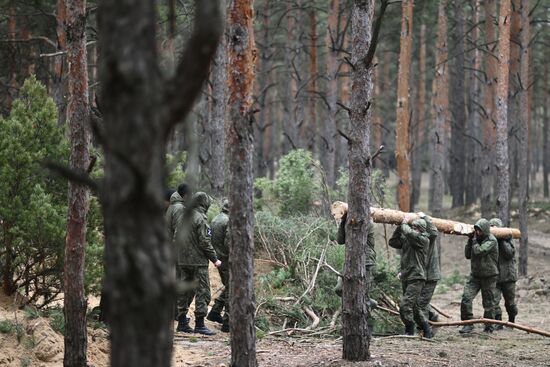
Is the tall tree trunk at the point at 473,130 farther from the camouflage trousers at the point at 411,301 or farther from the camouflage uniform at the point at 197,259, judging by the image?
the camouflage uniform at the point at 197,259

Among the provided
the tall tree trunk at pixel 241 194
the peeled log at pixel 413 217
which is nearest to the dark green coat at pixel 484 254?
the peeled log at pixel 413 217

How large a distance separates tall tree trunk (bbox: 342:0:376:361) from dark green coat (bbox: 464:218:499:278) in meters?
4.02

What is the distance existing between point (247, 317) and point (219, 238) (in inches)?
169

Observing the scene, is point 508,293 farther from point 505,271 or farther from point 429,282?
point 429,282

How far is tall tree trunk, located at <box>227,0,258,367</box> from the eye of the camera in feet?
22.6

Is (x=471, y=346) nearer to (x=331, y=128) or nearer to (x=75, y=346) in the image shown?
(x=75, y=346)

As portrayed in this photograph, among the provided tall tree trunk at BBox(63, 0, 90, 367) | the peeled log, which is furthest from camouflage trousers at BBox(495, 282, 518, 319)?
tall tree trunk at BBox(63, 0, 90, 367)

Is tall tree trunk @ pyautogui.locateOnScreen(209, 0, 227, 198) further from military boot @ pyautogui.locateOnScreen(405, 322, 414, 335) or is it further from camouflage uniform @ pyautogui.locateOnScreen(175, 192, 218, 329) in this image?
military boot @ pyautogui.locateOnScreen(405, 322, 414, 335)

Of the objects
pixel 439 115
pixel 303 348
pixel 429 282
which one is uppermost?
pixel 439 115

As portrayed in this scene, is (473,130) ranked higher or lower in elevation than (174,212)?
higher

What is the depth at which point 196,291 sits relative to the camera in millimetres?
Result: 10891

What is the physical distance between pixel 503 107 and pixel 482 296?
731 centimetres

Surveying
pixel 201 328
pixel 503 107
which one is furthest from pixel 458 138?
pixel 201 328


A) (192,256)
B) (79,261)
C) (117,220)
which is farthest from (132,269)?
(192,256)
